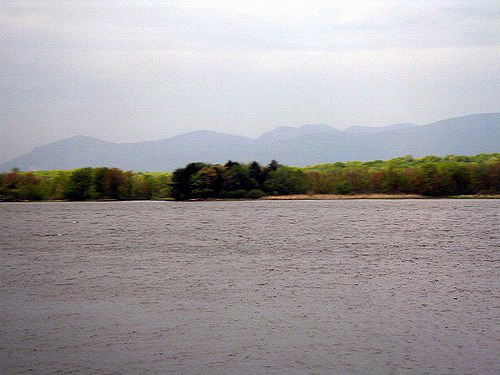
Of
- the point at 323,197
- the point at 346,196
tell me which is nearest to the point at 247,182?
the point at 323,197

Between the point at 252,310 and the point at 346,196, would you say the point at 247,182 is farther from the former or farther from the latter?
the point at 252,310

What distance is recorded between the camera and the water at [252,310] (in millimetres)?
15117

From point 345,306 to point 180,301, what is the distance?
5665 millimetres

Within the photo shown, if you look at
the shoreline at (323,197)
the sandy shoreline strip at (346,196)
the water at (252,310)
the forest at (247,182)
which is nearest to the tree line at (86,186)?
the forest at (247,182)

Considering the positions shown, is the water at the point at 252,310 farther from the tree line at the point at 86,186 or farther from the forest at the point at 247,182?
the tree line at the point at 86,186

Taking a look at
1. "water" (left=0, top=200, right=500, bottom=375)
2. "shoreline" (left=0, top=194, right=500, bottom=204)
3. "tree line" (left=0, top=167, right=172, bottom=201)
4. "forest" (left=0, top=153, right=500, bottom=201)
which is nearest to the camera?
"water" (left=0, top=200, right=500, bottom=375)

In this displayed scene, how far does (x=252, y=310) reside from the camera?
2080cm

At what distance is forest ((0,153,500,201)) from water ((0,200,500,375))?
9017 cm

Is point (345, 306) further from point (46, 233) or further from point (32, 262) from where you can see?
point (46, 233)

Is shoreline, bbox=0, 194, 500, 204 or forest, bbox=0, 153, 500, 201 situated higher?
forest, bbox=0, 153, 500, 201

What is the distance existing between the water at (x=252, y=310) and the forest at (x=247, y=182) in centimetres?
9017

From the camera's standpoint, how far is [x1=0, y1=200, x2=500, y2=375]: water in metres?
15.1

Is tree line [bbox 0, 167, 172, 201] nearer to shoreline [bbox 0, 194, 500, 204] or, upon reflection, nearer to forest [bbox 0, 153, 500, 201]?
forest [bbox 0, 153, 500, 201]

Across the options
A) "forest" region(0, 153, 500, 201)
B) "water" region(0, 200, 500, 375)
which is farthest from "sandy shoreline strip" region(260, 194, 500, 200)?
"water" region(0, 200, 500, 375)
